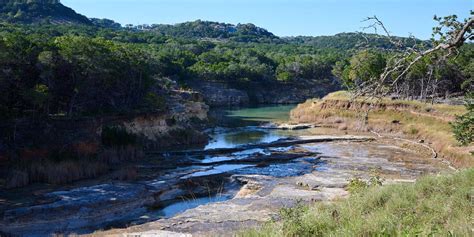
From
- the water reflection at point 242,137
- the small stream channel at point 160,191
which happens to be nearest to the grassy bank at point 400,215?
the small stream channel at point 160,191

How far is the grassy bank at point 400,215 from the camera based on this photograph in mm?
7801

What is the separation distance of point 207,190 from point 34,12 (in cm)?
13233

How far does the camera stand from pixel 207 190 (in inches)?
1134

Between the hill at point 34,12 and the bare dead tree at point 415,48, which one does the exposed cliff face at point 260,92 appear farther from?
the bare dead tree at point 415,48

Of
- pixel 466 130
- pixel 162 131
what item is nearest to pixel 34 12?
pixel 162 131

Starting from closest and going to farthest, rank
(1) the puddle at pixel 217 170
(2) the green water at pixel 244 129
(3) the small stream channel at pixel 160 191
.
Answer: (3) the small stream channel at pixel 160 191
(1) the puddle at pixel 217 170
(2) the green water at pixel 244 129

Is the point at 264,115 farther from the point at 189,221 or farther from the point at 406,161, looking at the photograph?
the point at 189,221

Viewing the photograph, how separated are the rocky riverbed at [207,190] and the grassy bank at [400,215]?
4231 millimetres

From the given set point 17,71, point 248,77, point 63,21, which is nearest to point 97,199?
point 17,71

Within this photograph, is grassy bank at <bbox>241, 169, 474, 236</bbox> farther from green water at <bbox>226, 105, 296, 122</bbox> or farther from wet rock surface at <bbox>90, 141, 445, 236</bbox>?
green water at <bbox>226, 105, 296, 122</bbox>

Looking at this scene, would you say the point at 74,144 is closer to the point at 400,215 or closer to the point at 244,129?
the point at 400,215

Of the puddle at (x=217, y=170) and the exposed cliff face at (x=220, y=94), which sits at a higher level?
the exposed cliff face at (x=220, y=94)

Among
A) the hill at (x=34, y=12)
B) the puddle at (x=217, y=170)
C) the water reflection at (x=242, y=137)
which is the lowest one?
the puddle at (x=217, y=170)

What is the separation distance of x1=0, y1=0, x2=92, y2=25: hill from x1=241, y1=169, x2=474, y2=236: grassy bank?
130 metres
